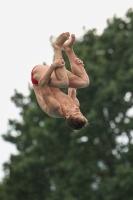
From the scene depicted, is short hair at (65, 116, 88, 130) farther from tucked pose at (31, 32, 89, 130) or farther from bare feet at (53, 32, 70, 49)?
bare feet at (53, 32, 70, 49)

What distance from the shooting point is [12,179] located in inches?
1232

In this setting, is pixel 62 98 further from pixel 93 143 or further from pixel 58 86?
pixel 93 143

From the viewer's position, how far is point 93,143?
29.5 m

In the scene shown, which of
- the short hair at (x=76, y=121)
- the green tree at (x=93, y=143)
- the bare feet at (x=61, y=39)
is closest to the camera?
the short hair at (x=76, y=121)

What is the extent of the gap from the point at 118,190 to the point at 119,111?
12.0ft

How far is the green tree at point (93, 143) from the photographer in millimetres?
28578

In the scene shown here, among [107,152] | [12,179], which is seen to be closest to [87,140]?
[107,152]

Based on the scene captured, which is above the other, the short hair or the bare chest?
the bare chest

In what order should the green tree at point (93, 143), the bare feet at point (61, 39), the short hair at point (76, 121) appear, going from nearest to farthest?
the short hair at point (76, 121) < the bare feet at point (61, 39) < the green tree at point (93, 143)

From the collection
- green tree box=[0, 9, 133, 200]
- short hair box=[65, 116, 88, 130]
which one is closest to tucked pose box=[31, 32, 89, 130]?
short hair box=[65, 116, 88, 130]

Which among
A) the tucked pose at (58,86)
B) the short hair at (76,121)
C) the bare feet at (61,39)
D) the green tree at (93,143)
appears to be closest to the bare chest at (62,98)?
the tucked pose at (58,86)

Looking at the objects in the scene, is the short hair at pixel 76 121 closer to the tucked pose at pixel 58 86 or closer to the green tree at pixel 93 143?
the tucked pose at pixel 58 86

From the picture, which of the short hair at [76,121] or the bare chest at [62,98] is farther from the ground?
the bare chest at [62,98]

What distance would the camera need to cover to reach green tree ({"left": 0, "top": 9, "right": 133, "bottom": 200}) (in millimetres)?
28578
